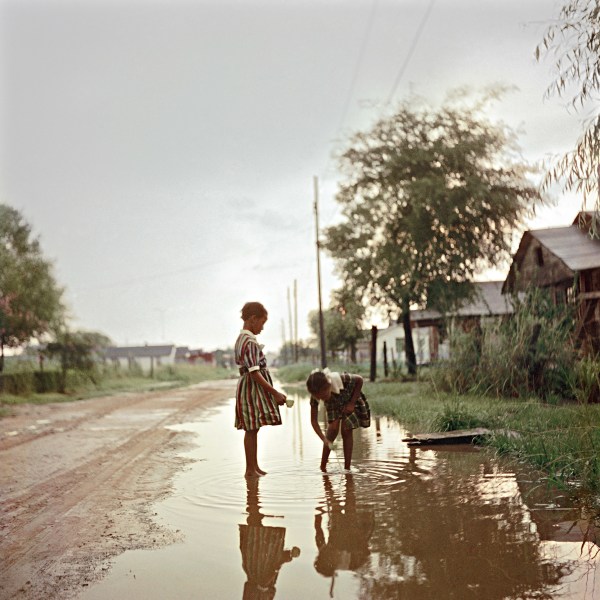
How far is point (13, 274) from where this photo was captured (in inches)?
1558

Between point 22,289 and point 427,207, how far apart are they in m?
21.1

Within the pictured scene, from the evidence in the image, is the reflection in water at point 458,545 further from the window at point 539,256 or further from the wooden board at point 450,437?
the window at point 539,256

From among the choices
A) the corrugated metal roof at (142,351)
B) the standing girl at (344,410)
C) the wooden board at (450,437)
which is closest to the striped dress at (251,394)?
the standing girl at (344,410)

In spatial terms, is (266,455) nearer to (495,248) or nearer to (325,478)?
(325,478)

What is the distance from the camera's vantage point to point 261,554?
5.32 m

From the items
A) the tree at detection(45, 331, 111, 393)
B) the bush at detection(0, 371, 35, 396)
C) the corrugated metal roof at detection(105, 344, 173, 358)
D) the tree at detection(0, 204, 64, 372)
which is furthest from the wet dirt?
the corrugated metal roof at detection(105, 344, 173, 358)

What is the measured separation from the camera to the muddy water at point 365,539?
176 inches

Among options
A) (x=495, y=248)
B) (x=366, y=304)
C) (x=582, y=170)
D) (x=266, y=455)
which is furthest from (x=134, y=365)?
(x=582, y=170)

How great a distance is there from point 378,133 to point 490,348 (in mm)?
18052

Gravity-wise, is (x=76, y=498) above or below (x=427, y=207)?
below

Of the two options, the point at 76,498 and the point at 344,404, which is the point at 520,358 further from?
the point at 76,498

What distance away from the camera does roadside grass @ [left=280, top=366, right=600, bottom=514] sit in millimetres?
6934

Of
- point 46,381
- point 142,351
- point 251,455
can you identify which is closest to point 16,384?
point 46,381

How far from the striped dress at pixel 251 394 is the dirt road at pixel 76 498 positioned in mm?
1086
